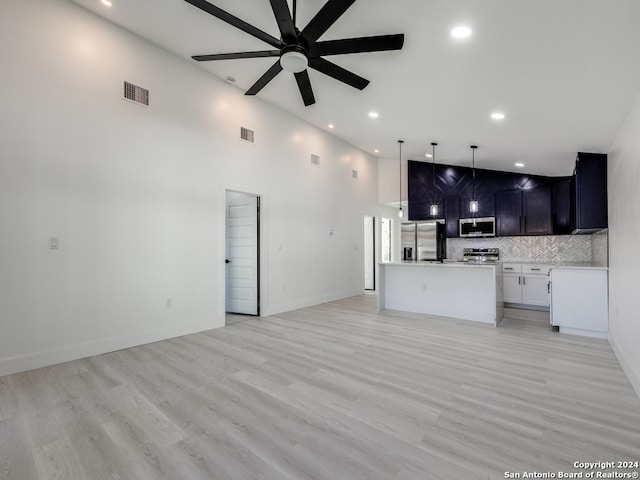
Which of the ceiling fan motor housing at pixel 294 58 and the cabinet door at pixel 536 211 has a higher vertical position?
the ceiling fan motor housing at pixel 294 58

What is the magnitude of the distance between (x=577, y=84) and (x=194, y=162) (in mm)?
4454

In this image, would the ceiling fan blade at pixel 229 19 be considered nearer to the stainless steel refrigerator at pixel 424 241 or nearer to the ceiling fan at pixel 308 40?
the ceiling fan at pixel 308 40

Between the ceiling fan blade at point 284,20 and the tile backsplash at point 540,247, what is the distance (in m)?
6.45

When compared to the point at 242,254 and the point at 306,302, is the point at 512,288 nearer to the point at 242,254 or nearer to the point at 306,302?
the point at 306,302

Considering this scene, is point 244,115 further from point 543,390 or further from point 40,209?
point 543,390

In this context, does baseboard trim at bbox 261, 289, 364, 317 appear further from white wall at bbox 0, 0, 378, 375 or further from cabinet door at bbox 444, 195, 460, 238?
cabinet door at bbox 444, 195, 460, 238

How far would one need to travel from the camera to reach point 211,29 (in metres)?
3.66

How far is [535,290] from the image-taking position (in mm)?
6160

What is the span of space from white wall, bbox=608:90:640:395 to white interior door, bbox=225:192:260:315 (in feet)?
15.7

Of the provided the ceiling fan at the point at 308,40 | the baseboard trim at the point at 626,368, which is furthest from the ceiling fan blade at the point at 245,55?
the baseboard trim at the point at 626,368

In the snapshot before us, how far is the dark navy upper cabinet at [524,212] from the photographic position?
6.44 metres

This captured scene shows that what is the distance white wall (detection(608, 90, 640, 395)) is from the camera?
2.74 metres

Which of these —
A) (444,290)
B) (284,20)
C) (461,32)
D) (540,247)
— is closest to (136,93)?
(284,20)

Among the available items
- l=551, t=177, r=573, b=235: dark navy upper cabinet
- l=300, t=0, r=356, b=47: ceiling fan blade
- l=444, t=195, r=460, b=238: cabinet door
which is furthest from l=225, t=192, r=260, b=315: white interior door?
l=551, t=177, r=573, b=235: dark navy upper cabinet
